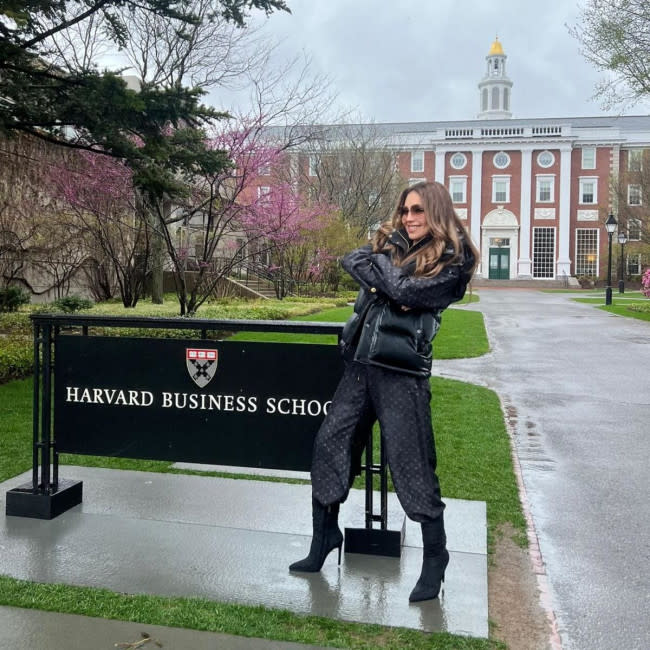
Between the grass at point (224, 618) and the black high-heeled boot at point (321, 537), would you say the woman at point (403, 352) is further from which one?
the grass at point (224, 618)

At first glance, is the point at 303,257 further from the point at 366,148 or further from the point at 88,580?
the point at 88,580

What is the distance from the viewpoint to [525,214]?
61500 millimetres

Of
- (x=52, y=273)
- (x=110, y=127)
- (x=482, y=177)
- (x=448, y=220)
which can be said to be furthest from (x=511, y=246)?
(x=448, y=220)

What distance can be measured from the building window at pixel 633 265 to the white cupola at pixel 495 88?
31401mm

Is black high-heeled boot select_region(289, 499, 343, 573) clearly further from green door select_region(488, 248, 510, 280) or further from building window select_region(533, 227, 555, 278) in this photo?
building window select_region(533, 227, 555, 278)

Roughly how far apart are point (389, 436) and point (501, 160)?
62.8m

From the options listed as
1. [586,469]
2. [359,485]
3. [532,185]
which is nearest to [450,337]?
[586,469]

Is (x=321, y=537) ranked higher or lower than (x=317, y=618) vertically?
higher

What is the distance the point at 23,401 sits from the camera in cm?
834

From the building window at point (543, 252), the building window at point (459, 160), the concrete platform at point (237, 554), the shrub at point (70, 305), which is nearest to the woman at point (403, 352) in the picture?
the concrete platform at point (237, 554)

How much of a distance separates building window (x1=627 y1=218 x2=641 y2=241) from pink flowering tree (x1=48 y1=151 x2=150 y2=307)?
32.3m

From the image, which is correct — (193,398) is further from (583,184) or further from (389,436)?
(583,184)

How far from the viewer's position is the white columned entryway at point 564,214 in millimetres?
60812

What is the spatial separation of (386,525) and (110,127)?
6.27 m
